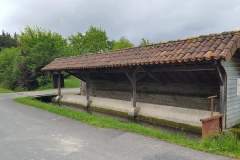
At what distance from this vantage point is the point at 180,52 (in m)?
8.97

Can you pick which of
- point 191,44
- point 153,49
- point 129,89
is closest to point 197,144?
point 191,44

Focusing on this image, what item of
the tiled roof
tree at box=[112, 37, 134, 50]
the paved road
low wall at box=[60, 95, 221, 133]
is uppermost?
tree at box=[112, 37, 134, 50]

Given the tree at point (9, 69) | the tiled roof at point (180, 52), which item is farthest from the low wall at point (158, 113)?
the tree at point (9, 69)

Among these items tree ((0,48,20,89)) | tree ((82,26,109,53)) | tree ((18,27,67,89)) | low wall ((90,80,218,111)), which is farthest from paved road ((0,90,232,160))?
tree ((82,26,109,53))

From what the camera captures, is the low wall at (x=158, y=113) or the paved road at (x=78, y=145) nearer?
the paved road at (x=78, y=145)

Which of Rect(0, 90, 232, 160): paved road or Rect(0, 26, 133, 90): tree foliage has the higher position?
Rect(0, 26, 133, 90): tree foliage

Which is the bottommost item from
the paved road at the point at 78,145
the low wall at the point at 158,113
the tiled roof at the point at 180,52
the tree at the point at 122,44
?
the paved road at the point at 78,145

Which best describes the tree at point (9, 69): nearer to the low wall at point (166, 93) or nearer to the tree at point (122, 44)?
the low wall at point (166, 93)

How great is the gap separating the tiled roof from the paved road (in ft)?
9.15

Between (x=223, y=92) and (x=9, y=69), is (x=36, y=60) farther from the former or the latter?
(x=223, y=92)

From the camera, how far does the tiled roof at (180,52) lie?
777 cm

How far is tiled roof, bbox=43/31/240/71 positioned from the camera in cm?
777

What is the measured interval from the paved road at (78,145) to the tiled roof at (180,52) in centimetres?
279

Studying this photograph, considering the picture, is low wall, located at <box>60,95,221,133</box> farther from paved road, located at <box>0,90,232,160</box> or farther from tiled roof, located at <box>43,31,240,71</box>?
paved road, located at <box>0,90,232,160</box>
